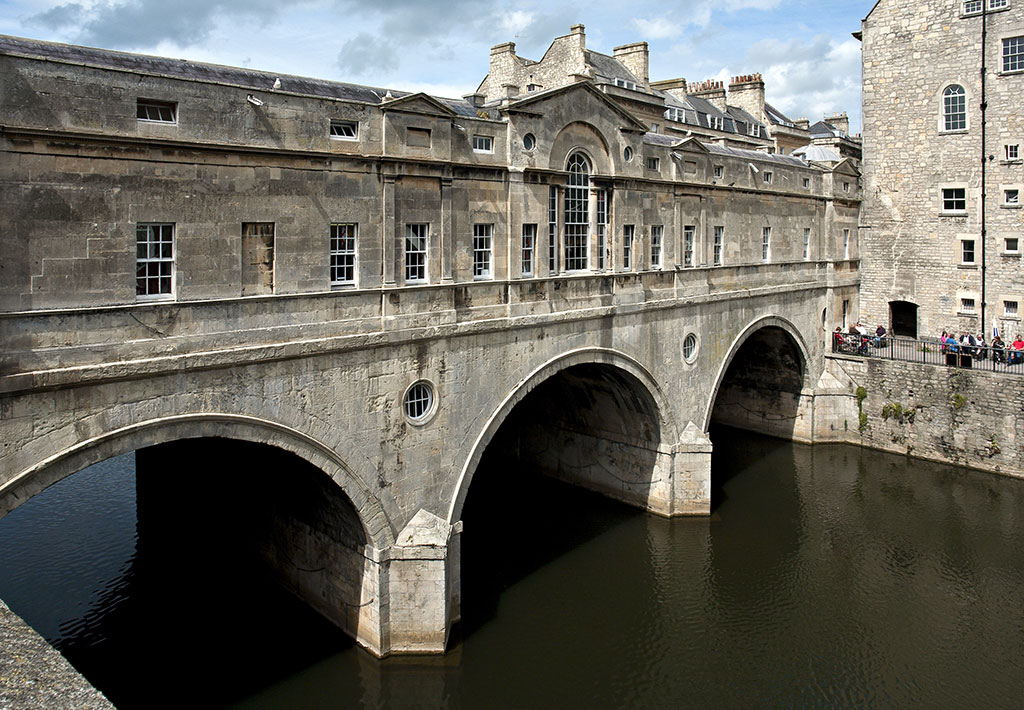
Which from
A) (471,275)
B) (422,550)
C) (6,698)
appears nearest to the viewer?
(6,698)

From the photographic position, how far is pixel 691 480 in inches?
936

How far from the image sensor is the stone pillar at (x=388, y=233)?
15305 mm

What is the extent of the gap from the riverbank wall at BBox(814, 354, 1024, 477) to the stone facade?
891 centimetres

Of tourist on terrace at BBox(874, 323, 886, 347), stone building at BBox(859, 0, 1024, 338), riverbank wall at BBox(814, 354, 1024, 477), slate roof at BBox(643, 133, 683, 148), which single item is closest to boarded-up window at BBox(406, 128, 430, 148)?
slate roof at BBox(643, 133, 683, 148)

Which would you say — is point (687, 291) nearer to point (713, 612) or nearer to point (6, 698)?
point (713, 612)

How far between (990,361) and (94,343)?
96.6ft

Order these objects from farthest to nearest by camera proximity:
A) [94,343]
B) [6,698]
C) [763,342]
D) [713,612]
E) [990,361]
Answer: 1. [763,342]
2. [990,361]
3. [713,612]
4. [94,343]
5. [6,698]

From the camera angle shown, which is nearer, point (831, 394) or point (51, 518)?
point (51, 518)

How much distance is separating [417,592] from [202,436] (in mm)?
5357

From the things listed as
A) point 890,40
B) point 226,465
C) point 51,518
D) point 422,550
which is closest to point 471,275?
point 422,550

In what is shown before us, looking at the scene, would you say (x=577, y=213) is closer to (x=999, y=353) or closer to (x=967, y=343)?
(x=999, y=353)

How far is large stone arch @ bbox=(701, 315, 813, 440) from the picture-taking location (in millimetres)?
25391

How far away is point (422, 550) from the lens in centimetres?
1590

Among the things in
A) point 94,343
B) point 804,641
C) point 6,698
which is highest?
point 94,343
